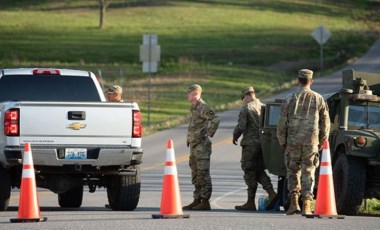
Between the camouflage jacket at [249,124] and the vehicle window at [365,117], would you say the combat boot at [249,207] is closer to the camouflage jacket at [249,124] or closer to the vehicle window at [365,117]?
the camouflage jacket at [249,124]

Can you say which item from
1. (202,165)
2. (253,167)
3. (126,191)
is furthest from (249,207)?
(126,191)

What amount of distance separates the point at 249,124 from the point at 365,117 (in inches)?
82.8

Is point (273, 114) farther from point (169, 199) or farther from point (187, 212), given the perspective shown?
point (169, 199)

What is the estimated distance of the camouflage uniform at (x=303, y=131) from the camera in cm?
1639

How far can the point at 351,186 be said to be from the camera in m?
16.9

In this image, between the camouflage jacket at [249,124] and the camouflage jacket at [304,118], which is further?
the camouflage jacket at [249,124]

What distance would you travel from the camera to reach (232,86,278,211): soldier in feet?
64.0

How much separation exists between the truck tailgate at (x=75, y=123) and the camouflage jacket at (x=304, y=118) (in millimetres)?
2086

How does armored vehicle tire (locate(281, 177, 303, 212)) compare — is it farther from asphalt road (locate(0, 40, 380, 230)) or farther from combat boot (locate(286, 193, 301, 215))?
combat boot (locate(286, 193, 301, 215))

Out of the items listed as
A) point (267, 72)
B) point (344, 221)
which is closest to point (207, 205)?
point (344, 221)

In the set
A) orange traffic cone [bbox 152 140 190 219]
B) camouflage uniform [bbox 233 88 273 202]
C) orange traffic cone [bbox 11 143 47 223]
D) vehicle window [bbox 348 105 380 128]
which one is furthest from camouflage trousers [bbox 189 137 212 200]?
orange traffic cone [bbox 11 143 47 223]

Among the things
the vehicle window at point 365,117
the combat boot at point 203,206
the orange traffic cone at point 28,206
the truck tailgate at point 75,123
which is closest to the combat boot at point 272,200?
the combat boot at point 203,206

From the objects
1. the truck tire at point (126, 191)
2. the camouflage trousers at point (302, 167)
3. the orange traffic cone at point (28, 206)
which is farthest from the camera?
the truck tire at point (126, 191)

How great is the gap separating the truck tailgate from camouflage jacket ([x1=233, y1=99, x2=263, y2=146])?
9.12 feet
